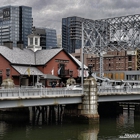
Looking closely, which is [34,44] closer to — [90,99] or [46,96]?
[90,99]

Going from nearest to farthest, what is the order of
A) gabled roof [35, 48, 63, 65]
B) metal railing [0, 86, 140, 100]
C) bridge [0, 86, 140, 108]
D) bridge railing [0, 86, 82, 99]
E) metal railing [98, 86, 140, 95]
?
bridge railing [0, 86, 82, 99] < metal railing [0, 86, 140, 100] < bridge [0, 86, 140, 108] < metal railing [98, 86, 140, 95] < gabled roof [35, 48, 63, 65]

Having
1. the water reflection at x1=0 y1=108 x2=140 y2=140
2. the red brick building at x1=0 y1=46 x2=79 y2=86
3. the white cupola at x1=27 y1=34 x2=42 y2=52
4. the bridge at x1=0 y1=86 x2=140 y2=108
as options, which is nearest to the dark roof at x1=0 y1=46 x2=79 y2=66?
Result: the red brick building at x1=0 y1=46 x2=79 y2=86

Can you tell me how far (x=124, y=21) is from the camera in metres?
70.9

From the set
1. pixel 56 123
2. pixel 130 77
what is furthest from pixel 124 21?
pixel 130 77

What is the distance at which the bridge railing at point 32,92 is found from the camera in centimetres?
4512

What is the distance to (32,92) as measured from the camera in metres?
48.3

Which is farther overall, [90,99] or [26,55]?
[26,55]

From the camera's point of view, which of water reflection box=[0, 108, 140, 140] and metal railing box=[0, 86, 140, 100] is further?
water reflection box=[0, 108, 140, 140]

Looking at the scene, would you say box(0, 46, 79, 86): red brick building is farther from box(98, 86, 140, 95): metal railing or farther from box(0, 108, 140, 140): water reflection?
box(98, 86, 140, 95): metal railing

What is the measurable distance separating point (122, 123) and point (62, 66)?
88.2 feet

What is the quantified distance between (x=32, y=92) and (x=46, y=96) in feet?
7.09

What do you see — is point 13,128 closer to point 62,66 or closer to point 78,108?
point 78,108

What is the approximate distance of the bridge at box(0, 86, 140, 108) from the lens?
4550cm

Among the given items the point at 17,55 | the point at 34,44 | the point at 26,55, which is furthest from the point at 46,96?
the point at 34,44
